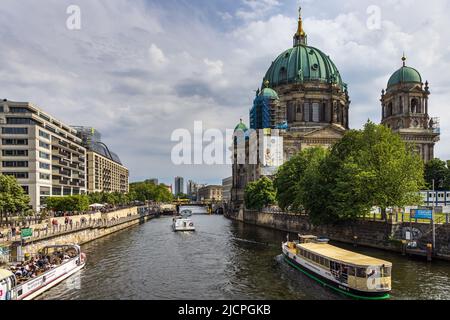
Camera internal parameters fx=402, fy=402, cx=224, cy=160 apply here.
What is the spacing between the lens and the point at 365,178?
61188mm

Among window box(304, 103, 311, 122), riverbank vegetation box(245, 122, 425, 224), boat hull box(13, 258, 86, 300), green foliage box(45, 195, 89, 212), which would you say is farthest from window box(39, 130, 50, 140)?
window box(304, 103, 311, 122)

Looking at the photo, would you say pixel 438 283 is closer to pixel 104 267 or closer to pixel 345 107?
pixel 104 267

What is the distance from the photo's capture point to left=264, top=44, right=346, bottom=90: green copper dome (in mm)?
182375

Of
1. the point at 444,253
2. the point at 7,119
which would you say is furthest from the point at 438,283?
the point at 7,119

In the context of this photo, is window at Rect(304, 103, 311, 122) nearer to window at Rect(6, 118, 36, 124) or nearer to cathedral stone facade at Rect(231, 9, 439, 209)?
cathedral stone facade at Rect(231, 9, 439, 209)

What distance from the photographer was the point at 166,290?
40281 millimetres

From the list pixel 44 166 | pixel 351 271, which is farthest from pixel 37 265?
pixel 44 166

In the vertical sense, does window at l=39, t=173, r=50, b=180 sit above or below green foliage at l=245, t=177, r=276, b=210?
above

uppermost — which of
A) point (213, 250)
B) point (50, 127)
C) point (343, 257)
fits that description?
point (50, 127)

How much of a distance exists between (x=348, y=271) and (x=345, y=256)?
381cm

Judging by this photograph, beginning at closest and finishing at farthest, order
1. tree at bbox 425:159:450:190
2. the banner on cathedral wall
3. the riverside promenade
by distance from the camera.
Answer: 1. the riverside promenade
2. tree at bbox 425:159:450:190
3. the banner on cathedral wall

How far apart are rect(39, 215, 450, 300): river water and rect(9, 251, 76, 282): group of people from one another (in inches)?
94.8
